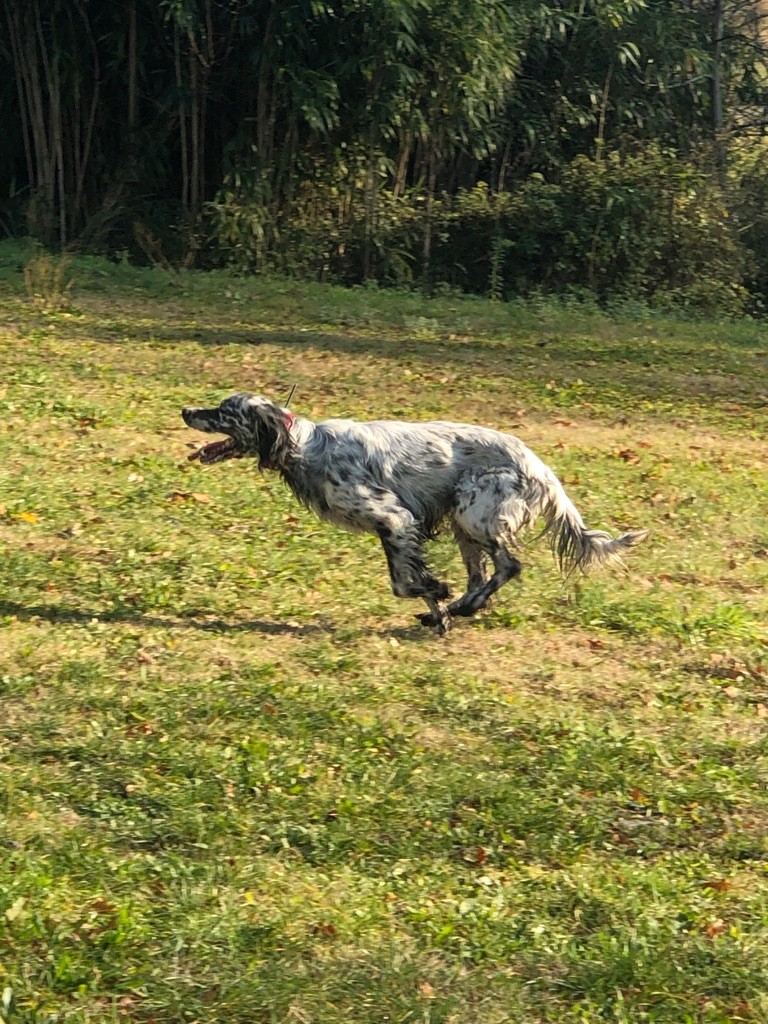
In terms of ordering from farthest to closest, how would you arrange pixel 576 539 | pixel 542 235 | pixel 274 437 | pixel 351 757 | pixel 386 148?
1. pixel 542 235
2. pixel 386 148
3. pixel 576 539
4. pixel 274 437
5. pixel 351 757

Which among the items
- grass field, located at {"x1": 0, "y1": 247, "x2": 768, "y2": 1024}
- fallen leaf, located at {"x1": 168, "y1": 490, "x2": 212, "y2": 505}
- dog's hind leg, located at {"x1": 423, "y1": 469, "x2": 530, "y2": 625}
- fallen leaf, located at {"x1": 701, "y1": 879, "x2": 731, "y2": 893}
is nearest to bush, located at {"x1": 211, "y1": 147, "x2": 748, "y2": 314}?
grass field, located at {"x1": 0, "y1": 247, "x2": 768, "y2": 1024}

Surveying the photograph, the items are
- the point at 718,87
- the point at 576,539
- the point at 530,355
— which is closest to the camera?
the point at 576,539

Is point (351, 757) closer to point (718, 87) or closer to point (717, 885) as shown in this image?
point (717, 885)

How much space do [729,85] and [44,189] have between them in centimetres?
994

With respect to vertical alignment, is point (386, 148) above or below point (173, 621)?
above

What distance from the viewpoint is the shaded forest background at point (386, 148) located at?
1750cm

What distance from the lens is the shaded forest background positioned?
17.5 meters

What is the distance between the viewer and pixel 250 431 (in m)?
6.87

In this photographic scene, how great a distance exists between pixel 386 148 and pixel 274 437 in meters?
12.9

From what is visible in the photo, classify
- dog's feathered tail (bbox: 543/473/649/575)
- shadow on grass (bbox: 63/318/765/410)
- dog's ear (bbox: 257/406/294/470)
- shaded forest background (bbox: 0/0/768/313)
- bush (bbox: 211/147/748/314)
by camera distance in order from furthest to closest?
bush (bbox: 211/147/748/314)
shaded forest background (bbox: 0/0/768/313)
shadow on grass (bbox: 63/318/765/410)
dog's feathered tail (bbox: 543/473/649/575)
dog's ear (bbox: 257/406/294/470)

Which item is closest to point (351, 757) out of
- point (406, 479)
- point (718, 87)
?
point (406, 479)

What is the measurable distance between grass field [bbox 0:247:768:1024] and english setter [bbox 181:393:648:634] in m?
0.31

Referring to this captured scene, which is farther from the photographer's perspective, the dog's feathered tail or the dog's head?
the dog's feathered tail

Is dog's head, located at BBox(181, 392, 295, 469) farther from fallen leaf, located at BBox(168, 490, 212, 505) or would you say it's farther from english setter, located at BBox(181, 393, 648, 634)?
fallen leaf, located at BBox(168, 490, 212, 505)
